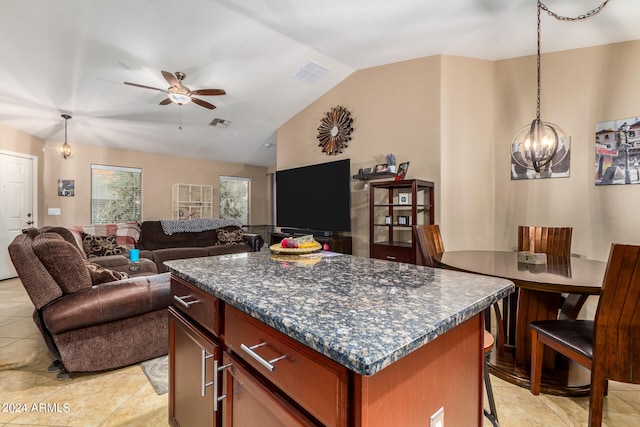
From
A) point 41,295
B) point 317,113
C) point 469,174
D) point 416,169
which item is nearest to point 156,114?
point 317,113

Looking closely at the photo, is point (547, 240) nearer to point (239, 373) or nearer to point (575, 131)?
point (575, 131)

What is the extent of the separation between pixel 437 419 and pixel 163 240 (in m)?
5.27

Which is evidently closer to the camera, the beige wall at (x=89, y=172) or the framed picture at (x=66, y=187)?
the beige wall at (x=89, y=172)

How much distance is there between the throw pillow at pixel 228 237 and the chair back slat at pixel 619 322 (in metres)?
5.01

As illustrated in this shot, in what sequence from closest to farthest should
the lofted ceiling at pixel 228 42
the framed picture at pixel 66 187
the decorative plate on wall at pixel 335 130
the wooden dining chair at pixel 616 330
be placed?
the wooden dining chair at pixel 616 330 → the lofted ceiling at pixel 228 42 → the decorative plate on wall at pixel 335 130 → the framed picture at pixel 66 187

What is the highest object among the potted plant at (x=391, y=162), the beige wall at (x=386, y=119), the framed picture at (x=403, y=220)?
the beige wall at (x=386, y=119)

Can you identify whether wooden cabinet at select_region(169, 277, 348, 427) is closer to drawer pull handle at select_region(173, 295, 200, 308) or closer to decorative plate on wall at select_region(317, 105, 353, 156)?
drawer pull handle at select_region(173, 295, 200, 308)

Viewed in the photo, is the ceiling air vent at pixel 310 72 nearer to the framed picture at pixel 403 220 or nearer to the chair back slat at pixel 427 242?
the framed picture at pixel 403 220

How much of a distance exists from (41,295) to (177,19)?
8.53 feet

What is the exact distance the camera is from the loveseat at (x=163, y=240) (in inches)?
165

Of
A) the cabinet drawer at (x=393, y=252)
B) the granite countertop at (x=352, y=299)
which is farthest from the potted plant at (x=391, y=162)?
the granite countertop at (x=352, y=299)

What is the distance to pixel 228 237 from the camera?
5.50 m

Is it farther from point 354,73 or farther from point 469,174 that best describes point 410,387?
point 354,73

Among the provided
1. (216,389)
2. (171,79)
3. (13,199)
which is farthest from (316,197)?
(13,199)
